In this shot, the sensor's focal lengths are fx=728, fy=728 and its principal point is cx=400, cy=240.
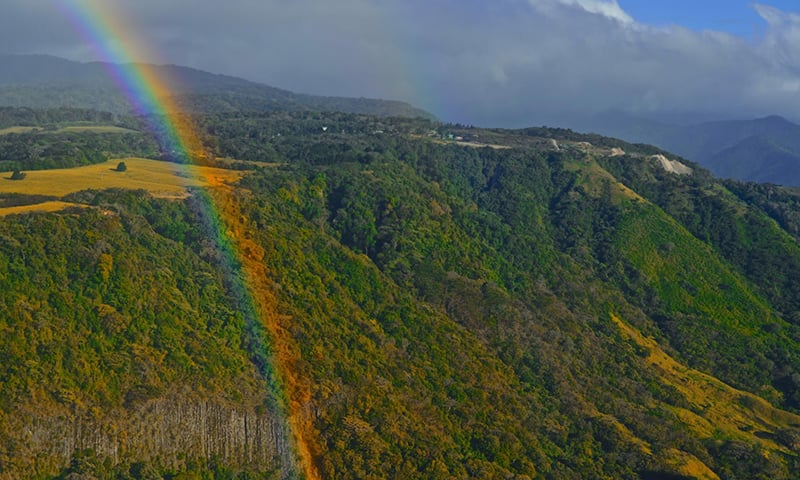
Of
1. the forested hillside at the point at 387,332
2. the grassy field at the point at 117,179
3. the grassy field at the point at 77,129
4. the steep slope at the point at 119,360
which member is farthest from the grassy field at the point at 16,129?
the steep slope at the point at 119,360

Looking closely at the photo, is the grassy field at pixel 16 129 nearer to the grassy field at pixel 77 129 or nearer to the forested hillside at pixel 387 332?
the grassy field at pixel 77 129

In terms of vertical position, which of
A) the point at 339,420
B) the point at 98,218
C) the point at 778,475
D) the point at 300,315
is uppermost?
the point at 98,218

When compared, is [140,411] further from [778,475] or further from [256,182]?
[778,475]

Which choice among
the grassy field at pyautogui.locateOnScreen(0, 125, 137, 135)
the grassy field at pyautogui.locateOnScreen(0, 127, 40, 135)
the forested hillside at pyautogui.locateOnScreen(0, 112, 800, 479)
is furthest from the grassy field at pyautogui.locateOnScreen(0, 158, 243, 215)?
the grassy field at pyautogui.locateOnScreen(0, 127, 40, 135)

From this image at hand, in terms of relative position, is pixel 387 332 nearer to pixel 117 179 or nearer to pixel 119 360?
pixel 119 360

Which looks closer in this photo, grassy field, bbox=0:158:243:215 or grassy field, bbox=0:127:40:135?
grassy field, bbox=0:158:243:215

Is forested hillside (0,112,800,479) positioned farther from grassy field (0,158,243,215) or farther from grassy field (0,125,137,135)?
grassy field (0,125,137,135)

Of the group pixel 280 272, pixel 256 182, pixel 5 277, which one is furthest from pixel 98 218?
pixel 256 182
